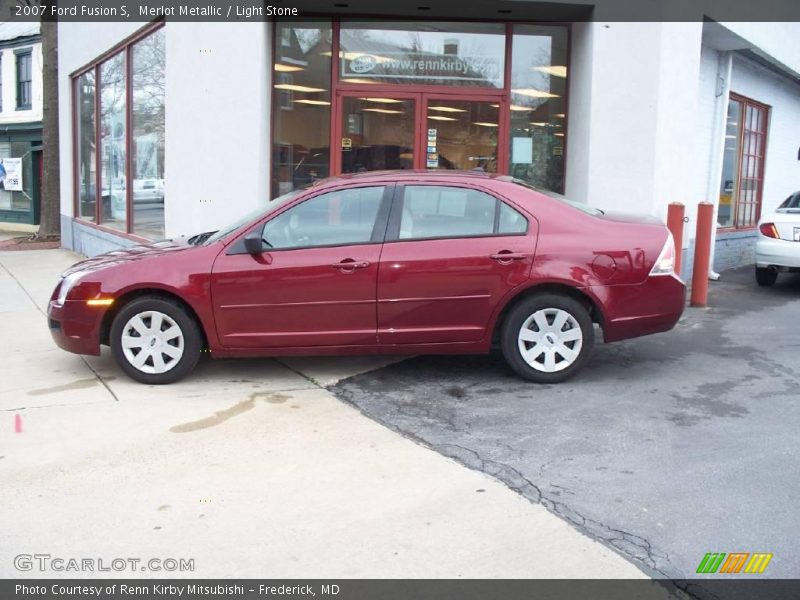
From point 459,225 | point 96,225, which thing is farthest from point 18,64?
point 459,225

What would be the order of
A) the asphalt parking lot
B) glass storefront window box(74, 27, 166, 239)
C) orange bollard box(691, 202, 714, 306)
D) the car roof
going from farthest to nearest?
glass storefront window box(74, 27, 166, 239) → orange bollard box(691, 202, 714, 306) → the car roof → the asphalt parking lot

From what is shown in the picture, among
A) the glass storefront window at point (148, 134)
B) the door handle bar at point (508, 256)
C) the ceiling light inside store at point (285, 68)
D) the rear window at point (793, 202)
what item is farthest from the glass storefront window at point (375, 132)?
the rear window at point (793, 202)

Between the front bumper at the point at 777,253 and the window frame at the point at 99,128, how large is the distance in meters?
7.81

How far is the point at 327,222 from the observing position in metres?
6.21

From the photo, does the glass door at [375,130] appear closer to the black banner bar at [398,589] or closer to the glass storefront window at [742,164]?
the glass storefront window at [742,164]

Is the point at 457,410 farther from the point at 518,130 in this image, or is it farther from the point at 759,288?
the point at 759,288

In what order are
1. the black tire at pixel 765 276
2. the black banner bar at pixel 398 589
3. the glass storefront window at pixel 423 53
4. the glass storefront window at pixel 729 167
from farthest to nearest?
the glass storefront window at pixel 729 167 < the black tire at pixel 765 276 < the glass storefront window at pixel 423 53 < the black banner bar at pixel 398 589

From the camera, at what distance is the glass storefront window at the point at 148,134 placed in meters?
11.0

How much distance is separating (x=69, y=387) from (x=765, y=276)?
9154 mm

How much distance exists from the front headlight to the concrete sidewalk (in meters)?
0.66

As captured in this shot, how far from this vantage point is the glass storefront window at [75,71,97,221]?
14.6m

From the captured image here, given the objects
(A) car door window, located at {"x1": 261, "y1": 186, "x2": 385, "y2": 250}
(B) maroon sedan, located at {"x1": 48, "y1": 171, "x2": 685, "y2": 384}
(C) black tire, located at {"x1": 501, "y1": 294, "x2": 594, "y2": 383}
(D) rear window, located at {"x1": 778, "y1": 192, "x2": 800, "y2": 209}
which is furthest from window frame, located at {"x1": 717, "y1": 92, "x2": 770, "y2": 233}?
(A) car door window, located at {"x1": 261, "y1": 186, "x2": 385, "y2": 250}

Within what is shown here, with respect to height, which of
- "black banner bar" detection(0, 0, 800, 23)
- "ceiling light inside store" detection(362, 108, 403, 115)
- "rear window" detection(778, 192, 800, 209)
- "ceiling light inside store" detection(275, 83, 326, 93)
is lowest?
"rear window" detection(778, 192, 800, 209)

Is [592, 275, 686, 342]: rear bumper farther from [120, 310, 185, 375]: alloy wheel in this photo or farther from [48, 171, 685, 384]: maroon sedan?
[120, 310, 185, 375]: alloy wheel
